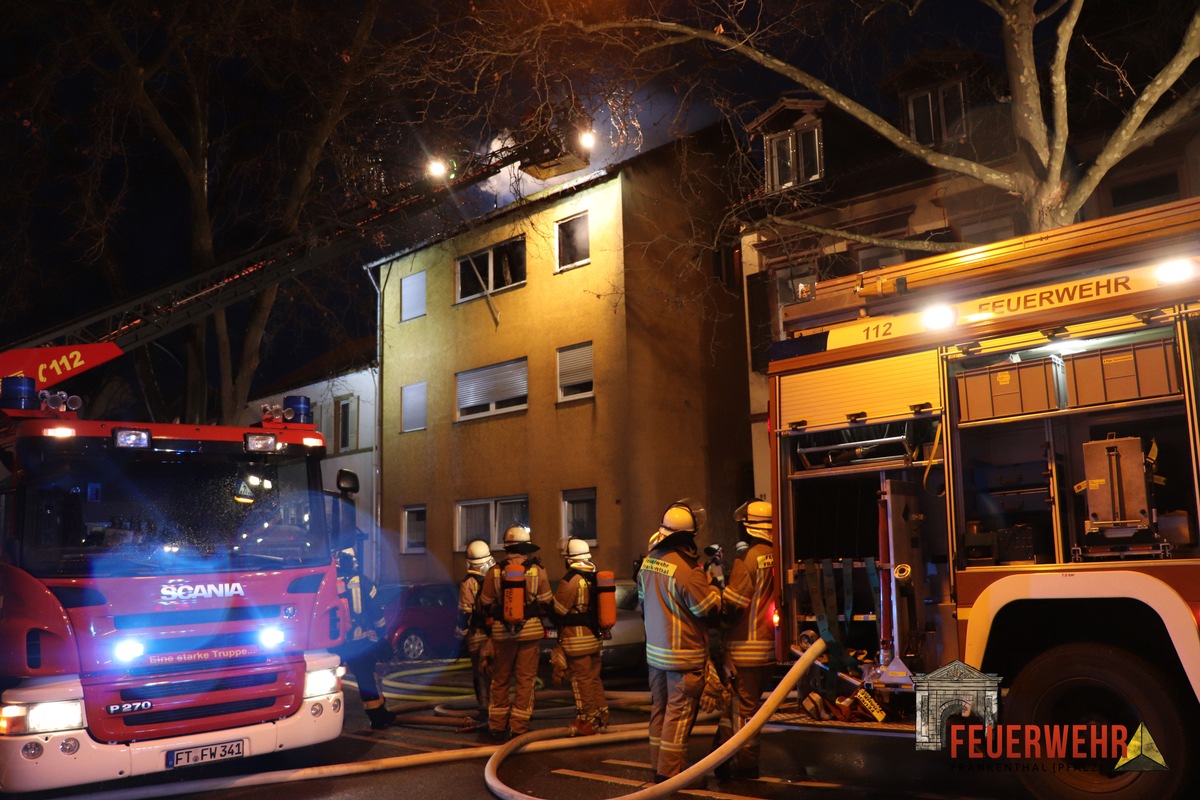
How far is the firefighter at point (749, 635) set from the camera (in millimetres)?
6426

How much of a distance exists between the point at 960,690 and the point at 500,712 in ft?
13.7

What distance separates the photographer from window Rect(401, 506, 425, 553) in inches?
898

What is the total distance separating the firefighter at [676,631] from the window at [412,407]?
56.3 feet

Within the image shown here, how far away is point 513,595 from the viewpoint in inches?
329

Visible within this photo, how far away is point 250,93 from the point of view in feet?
53.3

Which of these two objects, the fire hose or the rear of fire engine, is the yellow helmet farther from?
the rear of fire engine

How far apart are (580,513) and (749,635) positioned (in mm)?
13008

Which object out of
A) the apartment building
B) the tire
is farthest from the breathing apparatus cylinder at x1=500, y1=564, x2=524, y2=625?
the apartment building

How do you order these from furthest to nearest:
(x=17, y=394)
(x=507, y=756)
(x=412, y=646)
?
(x=412, y=646), (x=507, y=756), (x=17, y=394)

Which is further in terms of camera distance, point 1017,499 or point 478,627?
point 478,627

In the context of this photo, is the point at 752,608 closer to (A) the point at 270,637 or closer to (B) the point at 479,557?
(A) the point at 270,637

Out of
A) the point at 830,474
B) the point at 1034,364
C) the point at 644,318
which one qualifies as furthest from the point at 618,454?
the point at 1034,364
